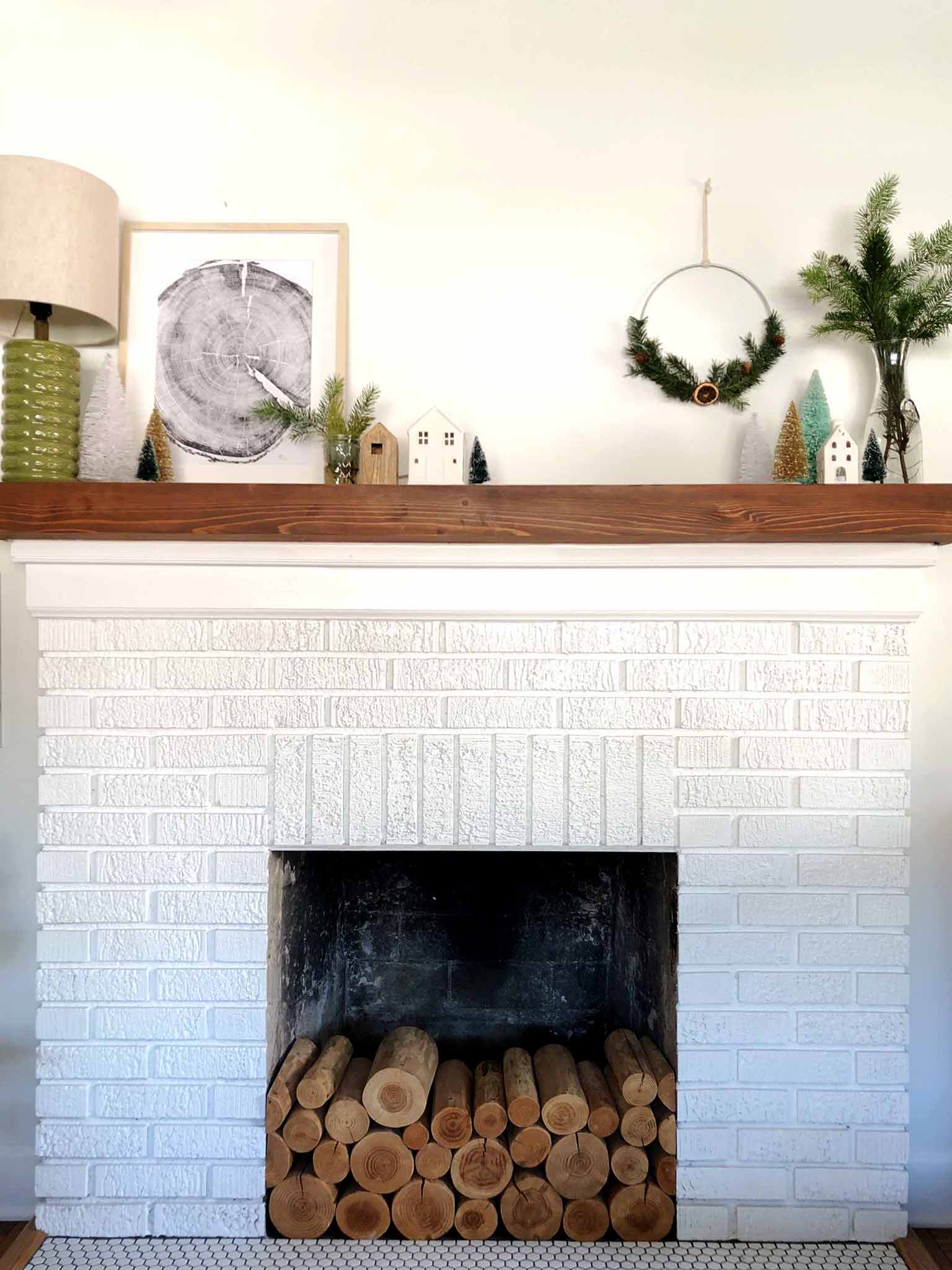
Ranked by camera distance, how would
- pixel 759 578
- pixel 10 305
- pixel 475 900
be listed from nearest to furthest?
pixel 759 578 → pixel 10 305 → pixel 475 900

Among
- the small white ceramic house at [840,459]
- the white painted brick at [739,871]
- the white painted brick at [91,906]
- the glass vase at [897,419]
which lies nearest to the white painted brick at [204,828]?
the white painted brick at [91,906]

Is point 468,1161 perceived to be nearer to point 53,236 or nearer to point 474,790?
point 474,790

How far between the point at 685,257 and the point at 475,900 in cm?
145

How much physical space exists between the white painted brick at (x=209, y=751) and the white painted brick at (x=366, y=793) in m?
0.17

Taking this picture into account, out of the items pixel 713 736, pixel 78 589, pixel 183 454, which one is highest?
pixel 183 454

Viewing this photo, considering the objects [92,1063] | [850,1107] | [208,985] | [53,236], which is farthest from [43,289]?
[850,1107]

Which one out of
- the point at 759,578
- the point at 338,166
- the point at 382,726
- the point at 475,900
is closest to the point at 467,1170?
the point at 475,900

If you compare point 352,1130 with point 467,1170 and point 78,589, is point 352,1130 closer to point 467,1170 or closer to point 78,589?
point 467,1170

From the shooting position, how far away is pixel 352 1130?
1.69 meters

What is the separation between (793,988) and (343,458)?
129cm

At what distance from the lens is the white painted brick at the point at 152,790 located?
5.58 ft

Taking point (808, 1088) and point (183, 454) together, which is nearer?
point (808, 1088)

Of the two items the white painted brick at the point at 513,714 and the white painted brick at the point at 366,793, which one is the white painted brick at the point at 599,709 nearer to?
the white painted brick at the point at 513,714

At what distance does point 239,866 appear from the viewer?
1692 mm
